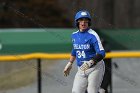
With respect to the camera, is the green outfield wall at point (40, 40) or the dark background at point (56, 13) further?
the dark background at point (56, 13)

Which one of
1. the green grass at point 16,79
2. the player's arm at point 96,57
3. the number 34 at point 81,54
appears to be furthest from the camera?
the green grass at point 16,79

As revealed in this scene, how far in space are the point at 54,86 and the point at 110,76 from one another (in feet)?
3.32

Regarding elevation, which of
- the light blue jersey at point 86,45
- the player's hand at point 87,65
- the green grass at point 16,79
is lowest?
the green grass at point 16,79

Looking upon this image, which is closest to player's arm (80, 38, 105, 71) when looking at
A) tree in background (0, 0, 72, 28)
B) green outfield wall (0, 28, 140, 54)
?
green outfield wall (0, 28, 140, 54)

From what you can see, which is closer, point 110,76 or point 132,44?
point 110,76

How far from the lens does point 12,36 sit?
61.2ft

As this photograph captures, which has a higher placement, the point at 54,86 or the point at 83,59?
the point at 83,59

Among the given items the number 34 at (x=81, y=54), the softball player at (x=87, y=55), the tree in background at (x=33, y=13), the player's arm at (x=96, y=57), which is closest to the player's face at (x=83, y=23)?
the softball player at (x=87, y=55)

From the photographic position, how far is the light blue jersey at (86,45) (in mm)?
7230

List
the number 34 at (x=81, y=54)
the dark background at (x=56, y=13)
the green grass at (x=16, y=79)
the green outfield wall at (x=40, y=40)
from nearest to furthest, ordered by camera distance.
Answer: the number 34 at (x=81, y=54), the green grass at (x=16, y=79), the green outfield wall at (x=40, y=40), the dark background at (x=56, y=13)

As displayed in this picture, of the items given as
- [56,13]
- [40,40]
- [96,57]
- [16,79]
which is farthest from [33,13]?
[96,57]

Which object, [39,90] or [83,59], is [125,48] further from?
[83,59]

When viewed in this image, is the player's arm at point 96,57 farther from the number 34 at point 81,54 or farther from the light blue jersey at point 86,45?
the number 34 at point 81,54

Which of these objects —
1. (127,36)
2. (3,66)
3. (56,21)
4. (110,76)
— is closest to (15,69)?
(3,66)
